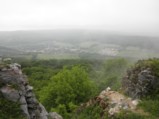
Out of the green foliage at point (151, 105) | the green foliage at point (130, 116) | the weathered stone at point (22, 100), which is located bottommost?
the green foliage at point (130, 116)

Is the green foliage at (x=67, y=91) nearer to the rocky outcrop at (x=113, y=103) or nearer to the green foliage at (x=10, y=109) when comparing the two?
the rocky outcrop at (x=113, y=103)

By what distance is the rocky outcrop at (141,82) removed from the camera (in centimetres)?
3322

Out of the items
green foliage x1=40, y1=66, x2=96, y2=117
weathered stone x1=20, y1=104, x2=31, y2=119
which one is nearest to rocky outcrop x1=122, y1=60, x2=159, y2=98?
weathered stone x1=20, y1=104, x2=31, y2=119

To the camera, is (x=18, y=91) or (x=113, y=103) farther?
(x=113, y=103)

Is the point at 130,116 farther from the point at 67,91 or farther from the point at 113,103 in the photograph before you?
the point at 67,91

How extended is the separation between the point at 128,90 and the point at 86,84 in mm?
25870

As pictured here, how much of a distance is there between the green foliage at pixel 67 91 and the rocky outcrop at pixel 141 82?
901 inches

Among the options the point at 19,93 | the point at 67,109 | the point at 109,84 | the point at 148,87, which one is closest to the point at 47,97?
the point at 67,109

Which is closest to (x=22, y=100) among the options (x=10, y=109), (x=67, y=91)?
(x=10, y=109)

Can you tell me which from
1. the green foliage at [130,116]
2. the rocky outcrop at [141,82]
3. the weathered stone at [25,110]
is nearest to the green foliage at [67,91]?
the rocky outcrop at [141,82]

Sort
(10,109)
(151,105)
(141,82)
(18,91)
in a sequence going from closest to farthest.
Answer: (10,109)
(18,91)
(151,105)
(141,82)

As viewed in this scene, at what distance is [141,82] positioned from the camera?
1328 inches

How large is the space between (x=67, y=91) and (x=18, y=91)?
30.9 metres

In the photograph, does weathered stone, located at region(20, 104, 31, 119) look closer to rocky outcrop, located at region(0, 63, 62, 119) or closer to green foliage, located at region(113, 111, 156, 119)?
rocky outcrop, located at region(0, 63, 62, 119)
